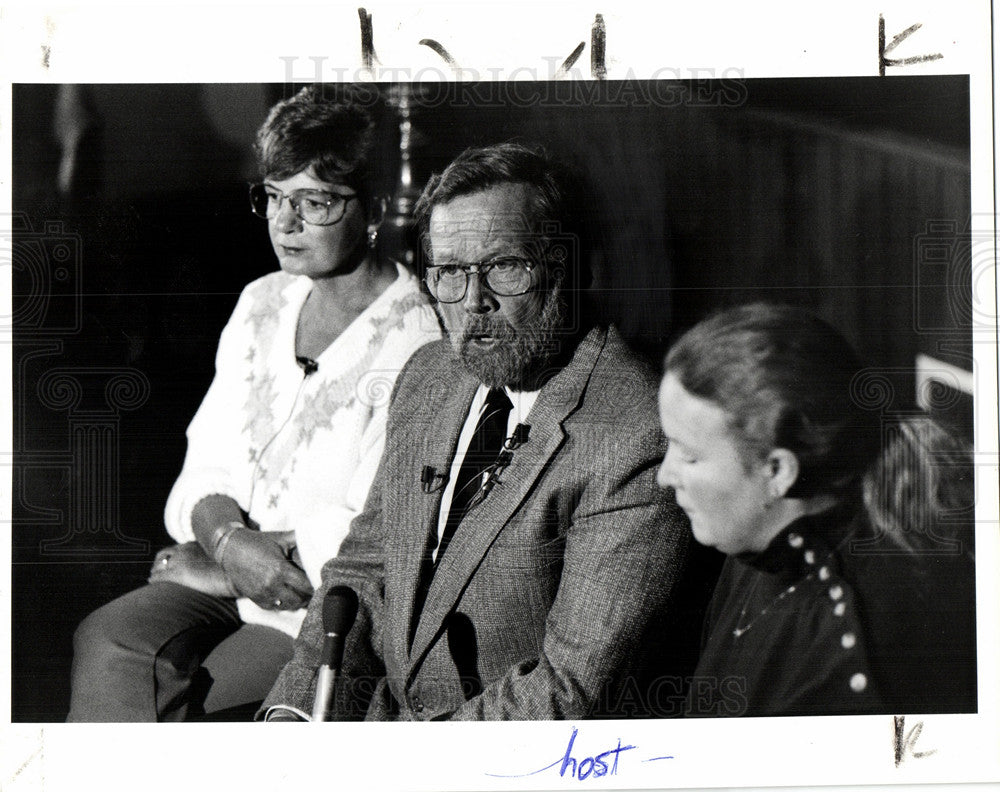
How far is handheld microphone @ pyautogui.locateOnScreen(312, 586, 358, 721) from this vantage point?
195 centimetres

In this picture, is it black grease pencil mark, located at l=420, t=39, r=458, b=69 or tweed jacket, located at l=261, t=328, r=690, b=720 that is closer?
tweed jacket, located at l=261, t=328, r=690, b=720

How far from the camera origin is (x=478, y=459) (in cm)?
196

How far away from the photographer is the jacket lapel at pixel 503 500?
1923mm

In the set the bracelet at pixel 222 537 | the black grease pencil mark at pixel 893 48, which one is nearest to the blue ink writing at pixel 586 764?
the bracelet at pixel 222 537

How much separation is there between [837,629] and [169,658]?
143 centimetres

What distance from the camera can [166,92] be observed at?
79.4 inches

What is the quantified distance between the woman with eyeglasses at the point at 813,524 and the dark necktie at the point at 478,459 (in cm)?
34

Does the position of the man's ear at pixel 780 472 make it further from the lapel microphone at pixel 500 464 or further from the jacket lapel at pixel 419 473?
the jacket lapel at pixel 419 473

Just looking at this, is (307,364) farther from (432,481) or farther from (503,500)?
(503,500)

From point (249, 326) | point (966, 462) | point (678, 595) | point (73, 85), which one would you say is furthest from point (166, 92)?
point (966, 462)

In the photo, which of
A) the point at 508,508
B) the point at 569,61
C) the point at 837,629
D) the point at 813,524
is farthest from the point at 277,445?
the point at 837,629

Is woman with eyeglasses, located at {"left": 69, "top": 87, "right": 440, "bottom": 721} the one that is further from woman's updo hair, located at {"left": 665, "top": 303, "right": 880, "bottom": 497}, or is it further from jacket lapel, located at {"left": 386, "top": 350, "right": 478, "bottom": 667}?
woman's updo hair, located at {"left": 665, "top": 303, "right": 880, "bottom": 497}

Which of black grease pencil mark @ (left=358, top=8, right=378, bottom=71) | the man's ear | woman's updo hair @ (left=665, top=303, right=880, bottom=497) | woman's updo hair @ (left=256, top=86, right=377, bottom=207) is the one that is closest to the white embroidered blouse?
woman's updo hair @ (left=256, top=86, right=377, bottom=207)

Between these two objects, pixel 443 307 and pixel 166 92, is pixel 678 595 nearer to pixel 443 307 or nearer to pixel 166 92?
pixel 443 307
